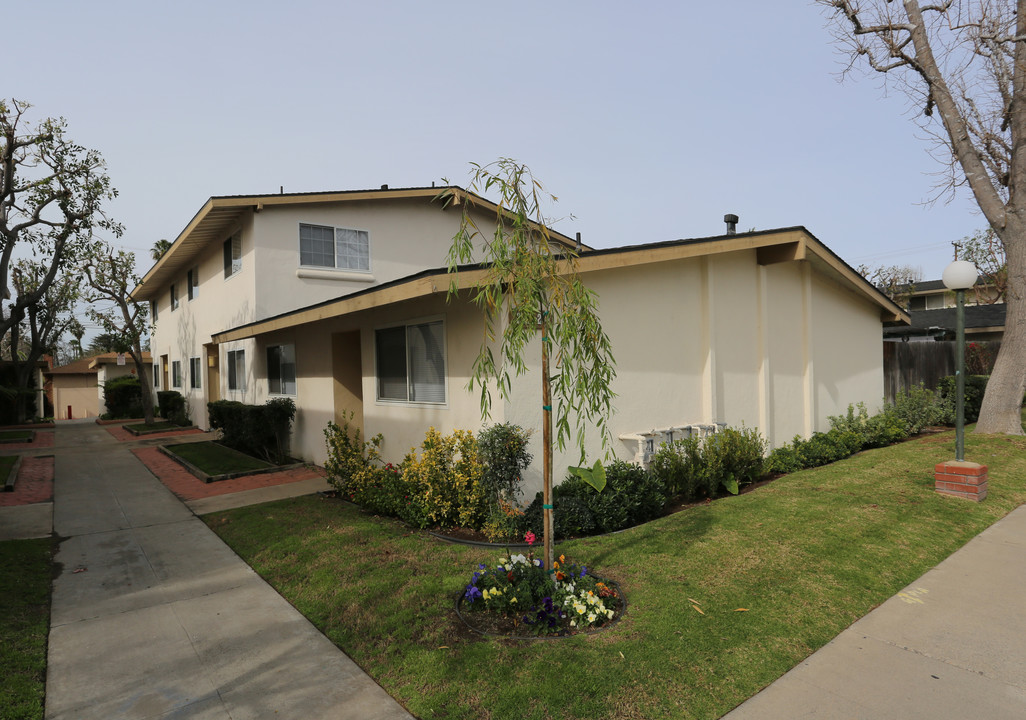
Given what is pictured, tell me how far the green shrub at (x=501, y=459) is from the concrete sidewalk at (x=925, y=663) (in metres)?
3.42

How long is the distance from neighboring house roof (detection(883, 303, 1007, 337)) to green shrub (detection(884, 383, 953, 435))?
26.2 feet

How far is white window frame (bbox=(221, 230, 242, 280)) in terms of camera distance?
13648 mm

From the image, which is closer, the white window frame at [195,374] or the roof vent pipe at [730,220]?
the roof vent pipe at [730,220]

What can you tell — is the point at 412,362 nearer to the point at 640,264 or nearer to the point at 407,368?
the point at 407,368

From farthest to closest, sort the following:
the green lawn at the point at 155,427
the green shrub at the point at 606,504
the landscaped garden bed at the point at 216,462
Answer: the green lawn at the point at 155,427 < the landscaped garden bed at the point at 216,462 < the green shrub at the point at 606,504

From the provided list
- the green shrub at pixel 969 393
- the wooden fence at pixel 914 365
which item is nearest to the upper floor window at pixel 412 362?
the wooden fence at pixel 914 365

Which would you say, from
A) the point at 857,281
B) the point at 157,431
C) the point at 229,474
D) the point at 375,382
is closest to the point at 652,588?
the point at 375,382

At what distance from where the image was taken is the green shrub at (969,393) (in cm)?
1441

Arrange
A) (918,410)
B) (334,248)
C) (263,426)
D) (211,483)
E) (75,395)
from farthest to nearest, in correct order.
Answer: (75,395), (334,248), (918,410), (263,426), (211,483)

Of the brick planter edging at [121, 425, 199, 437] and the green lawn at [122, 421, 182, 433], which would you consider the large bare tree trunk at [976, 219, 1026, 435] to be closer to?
the brick planter edging at [121, 425, 199, 437]

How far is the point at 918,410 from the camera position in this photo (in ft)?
42.8

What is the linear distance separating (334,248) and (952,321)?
26.5m

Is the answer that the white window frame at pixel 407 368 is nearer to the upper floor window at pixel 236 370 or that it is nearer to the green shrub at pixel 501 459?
the green shrub at pixel 501 459

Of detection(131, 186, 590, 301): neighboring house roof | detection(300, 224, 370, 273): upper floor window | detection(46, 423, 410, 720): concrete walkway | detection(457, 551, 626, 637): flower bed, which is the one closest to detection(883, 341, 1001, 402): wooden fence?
detection(131, 186, 590, 301): neighboring house roof
